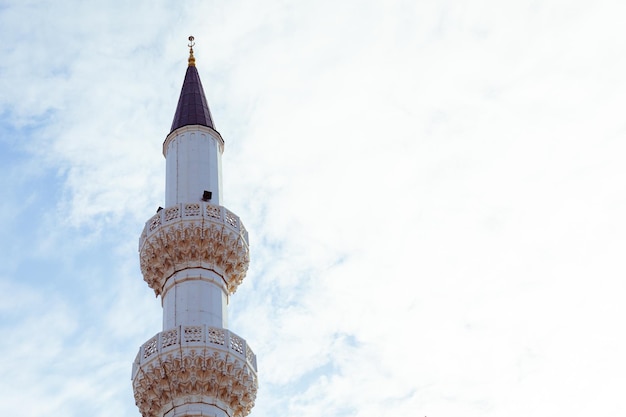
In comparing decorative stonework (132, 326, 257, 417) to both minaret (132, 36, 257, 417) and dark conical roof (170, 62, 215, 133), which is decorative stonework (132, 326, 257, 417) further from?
dark conical roof (170, 62, 215, 133)

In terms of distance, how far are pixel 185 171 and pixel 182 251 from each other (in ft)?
9.82

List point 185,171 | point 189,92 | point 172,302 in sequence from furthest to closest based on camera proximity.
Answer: point 189,92 < point 185,171 < point 172,302

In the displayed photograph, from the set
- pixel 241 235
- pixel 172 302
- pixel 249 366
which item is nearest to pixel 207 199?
pixel 241 235

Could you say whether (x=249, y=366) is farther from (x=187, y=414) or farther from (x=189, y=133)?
(x=189, y=133)

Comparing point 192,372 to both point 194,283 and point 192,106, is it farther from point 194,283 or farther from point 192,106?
point 192,106

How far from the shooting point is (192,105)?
102 feet

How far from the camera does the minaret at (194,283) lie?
80.9 ft

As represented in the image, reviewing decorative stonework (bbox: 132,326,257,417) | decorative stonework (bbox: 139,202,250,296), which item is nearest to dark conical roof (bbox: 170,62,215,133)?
decorative stonework (bbox: 139,202,250,296)

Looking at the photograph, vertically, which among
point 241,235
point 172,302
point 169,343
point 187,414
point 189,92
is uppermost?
point 189,92

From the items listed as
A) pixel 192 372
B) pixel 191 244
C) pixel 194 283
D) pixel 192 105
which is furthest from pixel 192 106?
pixel 192 372

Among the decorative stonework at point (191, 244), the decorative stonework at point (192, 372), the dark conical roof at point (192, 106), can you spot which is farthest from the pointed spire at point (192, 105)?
the decorative stonework at point (192, 372)

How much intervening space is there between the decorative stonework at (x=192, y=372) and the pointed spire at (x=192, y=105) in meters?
7.42

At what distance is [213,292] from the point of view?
26.6 metres

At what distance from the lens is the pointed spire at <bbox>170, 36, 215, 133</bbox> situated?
99.3ft
